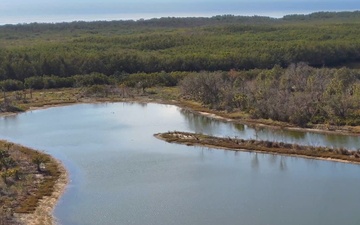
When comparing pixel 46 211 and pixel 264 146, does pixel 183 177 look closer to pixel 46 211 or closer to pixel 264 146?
pixel 264 146

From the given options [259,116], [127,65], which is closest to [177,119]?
[259,116]

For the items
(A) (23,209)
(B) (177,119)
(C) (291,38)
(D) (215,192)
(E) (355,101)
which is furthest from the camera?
(C) (291,38)

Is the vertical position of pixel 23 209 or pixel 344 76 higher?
pixel 344 76

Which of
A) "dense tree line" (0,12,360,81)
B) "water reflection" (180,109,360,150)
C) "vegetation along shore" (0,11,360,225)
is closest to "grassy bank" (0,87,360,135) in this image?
"vegetation along shore" (0,11,360,225)

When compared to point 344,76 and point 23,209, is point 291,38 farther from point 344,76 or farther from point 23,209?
point 23,209

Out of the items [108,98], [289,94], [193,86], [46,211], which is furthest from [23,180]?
[108,98]

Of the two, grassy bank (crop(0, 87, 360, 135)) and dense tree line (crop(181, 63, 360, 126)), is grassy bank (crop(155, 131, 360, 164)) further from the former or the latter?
dense tree line (crop(181, 63, 360, 126))
